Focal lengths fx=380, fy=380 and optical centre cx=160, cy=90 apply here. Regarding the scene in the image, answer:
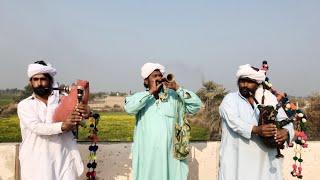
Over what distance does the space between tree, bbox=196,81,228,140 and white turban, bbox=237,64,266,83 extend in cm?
1115

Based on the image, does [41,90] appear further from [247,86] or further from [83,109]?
[247,86]

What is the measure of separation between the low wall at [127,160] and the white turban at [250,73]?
5.44 ft

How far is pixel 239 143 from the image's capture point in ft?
14.3

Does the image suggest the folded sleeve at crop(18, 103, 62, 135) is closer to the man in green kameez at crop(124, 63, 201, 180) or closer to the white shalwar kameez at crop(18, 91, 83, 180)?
the white shalwar kameez at crop(18, 91, 83, 180)

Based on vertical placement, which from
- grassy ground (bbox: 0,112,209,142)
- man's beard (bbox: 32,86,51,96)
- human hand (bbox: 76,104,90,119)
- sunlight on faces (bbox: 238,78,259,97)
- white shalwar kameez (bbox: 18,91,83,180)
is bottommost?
grassy ground (bbox: 0,112,209,142)

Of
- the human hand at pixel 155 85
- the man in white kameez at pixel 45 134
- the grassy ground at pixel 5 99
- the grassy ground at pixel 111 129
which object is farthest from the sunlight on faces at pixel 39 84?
the grassy ground at pixel 5 99

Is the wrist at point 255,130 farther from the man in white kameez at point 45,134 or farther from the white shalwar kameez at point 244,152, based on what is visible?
the man in white kameez at point 45,134

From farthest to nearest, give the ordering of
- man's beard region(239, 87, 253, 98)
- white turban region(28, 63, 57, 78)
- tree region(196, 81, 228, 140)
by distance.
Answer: tree region(196, 81, 228, 140) < man's beard region(239, 87, 253, 98) < white turban region(28, 63, 57, 78)

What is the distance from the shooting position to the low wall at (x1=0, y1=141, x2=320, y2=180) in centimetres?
505

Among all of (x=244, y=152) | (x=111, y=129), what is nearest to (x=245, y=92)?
(x=244, y=152)

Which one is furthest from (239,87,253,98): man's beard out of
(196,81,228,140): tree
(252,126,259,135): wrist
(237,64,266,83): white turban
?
(196,81,228,140): tree

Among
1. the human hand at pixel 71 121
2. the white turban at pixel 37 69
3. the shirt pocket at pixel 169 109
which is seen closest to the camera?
the human hand at pixel 71 121

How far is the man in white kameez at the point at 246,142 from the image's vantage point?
4.33 metres

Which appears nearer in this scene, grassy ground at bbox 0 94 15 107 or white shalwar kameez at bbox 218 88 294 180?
white shalwar kameez at bbox 218 88 294 180
